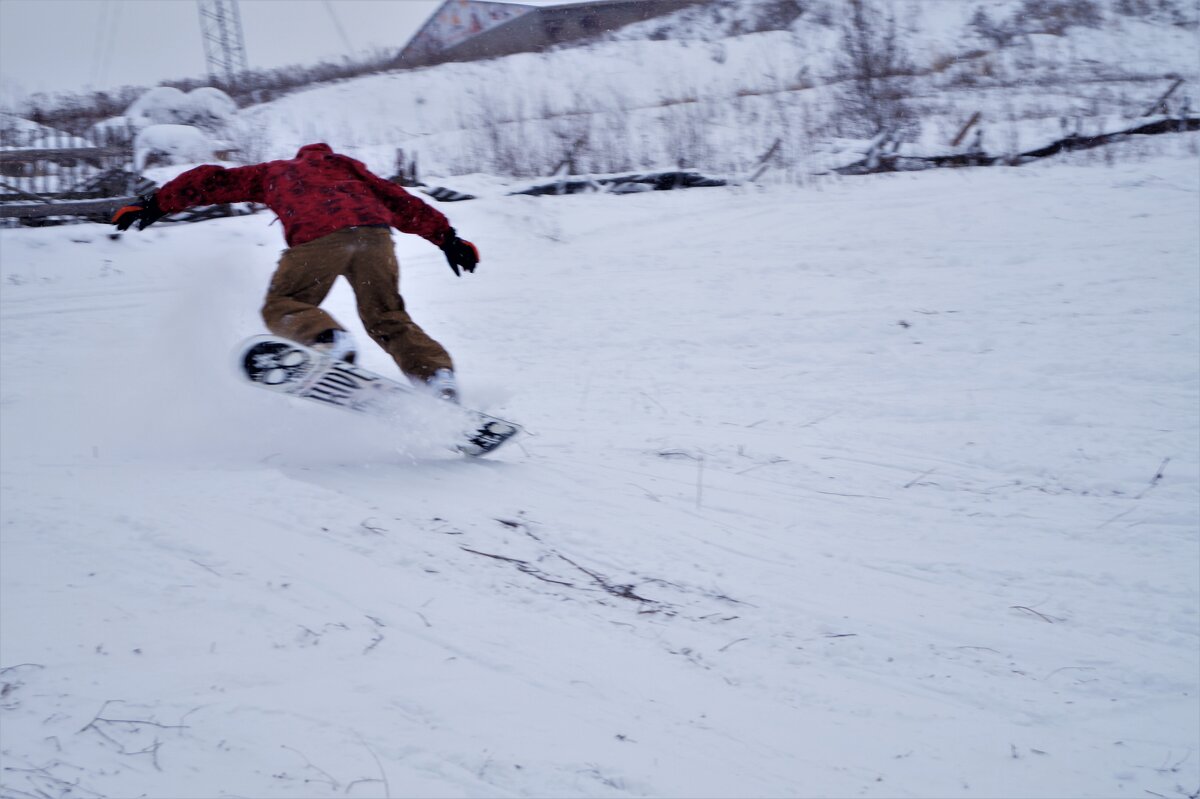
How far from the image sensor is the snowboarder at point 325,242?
145 inches

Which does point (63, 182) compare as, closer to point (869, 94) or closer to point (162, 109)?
point (162, 109)

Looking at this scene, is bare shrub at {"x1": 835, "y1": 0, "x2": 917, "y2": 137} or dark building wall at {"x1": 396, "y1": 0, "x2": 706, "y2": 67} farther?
dark building wall at {"x1": 396, "y1": 0, "x2": 706, "y2": 67}

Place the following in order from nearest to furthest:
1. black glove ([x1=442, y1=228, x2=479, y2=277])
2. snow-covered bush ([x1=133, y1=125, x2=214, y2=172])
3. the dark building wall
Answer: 1. black glove ([x1=442, y1=228, x2=479, y2=277])
2. snow-covered bush ([x1=133, y1=125, x2=214, y2=172])
3. the dark building wall

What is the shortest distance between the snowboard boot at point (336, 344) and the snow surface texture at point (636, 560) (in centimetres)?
44

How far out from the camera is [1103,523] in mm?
3240

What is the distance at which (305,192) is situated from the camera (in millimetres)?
3771

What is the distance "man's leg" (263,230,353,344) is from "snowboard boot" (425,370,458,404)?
49 centimetres

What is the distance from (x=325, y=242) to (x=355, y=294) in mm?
265

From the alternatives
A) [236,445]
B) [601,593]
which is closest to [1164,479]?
[601,593]

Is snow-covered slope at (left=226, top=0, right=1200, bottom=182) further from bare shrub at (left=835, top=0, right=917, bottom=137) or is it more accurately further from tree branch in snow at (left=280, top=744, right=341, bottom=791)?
tree branch in snow at (left=280, top=744, right=341, bottom=791)

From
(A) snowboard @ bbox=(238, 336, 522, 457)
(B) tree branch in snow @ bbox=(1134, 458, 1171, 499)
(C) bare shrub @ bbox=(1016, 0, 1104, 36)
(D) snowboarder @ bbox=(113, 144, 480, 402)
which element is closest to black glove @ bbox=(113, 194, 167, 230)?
(D) snowboarder @ bbox=(113, 144, 480, 402)

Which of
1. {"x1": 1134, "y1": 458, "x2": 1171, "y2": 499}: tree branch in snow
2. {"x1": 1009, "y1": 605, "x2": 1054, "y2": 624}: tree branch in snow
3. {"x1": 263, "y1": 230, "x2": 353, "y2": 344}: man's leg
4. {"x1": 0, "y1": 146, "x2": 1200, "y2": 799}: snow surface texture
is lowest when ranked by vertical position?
{"x1": 1134, "y1": 458, "x2": 1171, "y2": 499}: tree branch in snow

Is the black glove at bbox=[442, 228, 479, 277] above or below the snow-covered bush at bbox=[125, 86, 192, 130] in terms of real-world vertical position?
below

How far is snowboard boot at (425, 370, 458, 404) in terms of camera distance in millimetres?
3805
